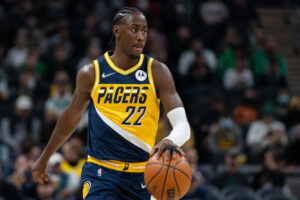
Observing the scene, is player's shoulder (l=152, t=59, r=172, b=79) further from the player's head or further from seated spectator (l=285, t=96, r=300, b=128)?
seated spectator (l=285, t=96, r=300, b=128)

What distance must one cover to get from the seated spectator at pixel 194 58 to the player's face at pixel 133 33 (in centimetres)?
897

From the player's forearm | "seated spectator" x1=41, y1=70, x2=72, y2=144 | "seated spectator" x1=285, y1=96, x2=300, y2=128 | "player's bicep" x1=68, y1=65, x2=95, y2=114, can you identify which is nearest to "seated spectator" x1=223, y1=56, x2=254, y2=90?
"seated spectator" x1=285, y1=96, x2=300, y2=128

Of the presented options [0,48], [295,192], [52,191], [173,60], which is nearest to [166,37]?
[173,60]

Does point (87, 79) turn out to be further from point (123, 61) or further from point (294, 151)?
point (294, 151)

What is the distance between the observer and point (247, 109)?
43.0ft

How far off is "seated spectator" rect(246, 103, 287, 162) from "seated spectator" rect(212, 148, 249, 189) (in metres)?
1.07

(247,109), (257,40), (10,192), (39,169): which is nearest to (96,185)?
(39,169)

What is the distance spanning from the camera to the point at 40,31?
14664 millimetres

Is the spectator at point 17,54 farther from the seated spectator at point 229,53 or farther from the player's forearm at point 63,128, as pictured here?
the player's forearm at point 63,128

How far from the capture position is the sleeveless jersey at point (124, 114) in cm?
504

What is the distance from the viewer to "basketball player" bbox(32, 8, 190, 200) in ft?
16.4

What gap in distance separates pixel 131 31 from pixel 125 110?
694mm

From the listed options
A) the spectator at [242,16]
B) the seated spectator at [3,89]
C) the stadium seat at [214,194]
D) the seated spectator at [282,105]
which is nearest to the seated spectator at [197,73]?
the seated spectator at [282,105]

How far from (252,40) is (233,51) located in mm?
1343
